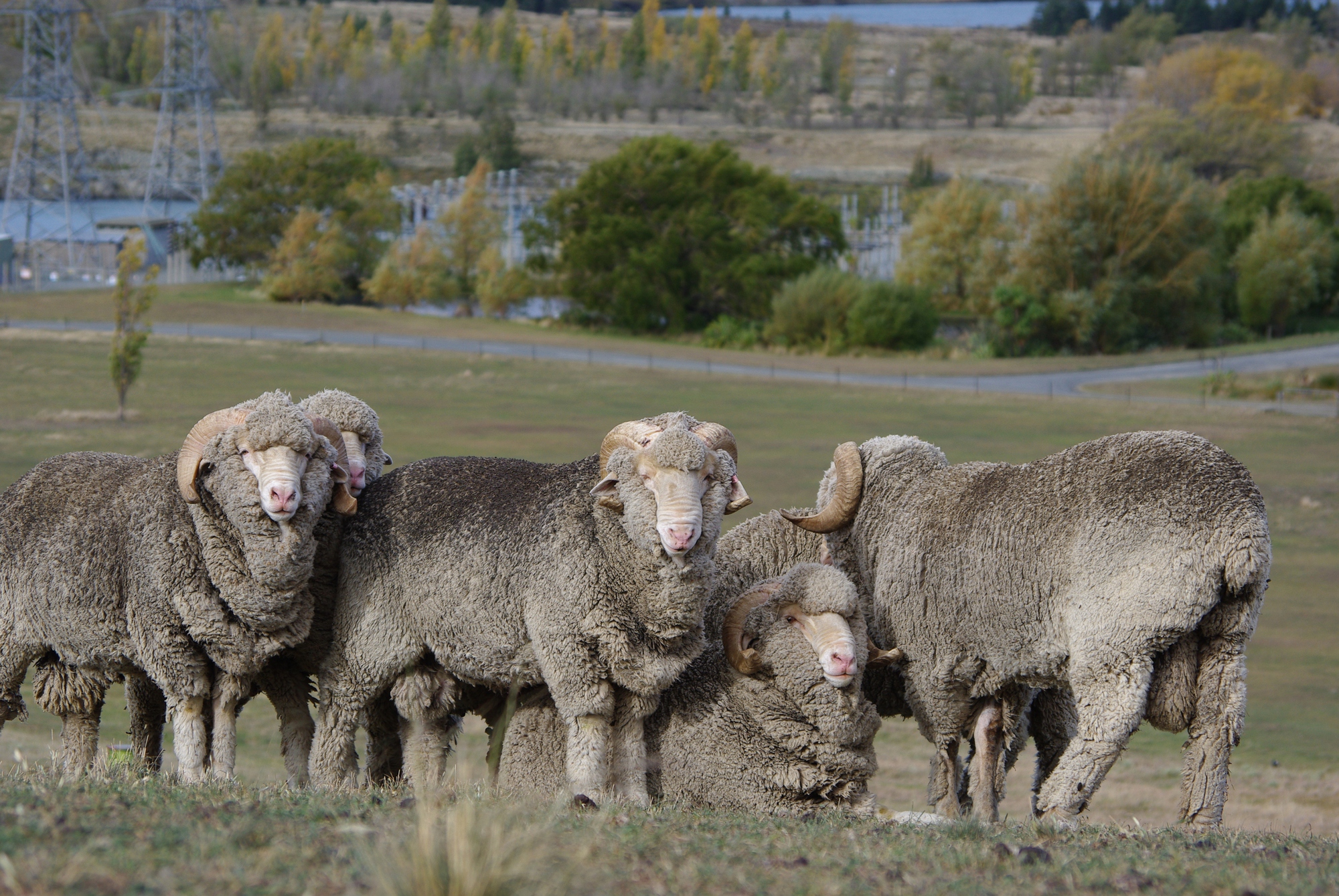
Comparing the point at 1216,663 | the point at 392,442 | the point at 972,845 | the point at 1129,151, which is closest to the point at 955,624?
the point at 1216,663

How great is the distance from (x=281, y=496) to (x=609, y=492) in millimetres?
1648

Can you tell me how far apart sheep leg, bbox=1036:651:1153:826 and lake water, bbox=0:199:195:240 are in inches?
2807

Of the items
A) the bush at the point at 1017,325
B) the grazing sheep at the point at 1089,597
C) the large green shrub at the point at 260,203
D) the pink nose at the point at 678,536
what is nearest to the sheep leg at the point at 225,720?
the pink nose at the point at 678,536

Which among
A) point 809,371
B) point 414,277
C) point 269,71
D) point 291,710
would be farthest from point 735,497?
point 269,71

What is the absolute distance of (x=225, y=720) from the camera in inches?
303

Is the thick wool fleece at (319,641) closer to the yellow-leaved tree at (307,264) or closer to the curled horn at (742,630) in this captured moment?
the curled horn at (742,630)

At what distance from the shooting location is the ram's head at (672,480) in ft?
22.5

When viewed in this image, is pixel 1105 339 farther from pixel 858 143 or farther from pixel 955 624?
pixel 858 143

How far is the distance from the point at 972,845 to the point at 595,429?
2868 centimetres

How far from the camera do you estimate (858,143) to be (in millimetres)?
124562

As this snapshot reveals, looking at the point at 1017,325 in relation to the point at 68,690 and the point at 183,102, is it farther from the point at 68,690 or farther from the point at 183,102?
the point at 183,102

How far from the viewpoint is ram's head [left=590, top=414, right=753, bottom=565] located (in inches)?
270

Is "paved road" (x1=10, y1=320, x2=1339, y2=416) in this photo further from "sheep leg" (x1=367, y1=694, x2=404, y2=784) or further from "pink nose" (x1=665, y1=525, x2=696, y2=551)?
"pink nose" (x1=665, y1=525, x2=696, y2=551)

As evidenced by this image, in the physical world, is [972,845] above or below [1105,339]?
above
